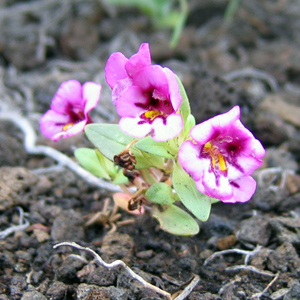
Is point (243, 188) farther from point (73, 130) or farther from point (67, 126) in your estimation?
point (67, 126)

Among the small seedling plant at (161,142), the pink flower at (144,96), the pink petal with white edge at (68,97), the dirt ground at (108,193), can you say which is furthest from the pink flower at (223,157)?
the pink petal with white edge at (68,97)

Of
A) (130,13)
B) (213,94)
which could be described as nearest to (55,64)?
(130,13)

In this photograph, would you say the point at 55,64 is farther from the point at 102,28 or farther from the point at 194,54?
the point at 194,54

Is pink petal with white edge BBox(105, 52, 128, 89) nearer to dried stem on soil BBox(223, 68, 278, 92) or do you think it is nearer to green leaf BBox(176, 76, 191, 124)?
green leaf BBox(176, 76, 191, 124)

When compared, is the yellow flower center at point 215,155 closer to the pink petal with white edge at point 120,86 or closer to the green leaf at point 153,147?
the green leaf at point 153,147

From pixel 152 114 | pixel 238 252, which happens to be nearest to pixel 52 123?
pixel 152 114
